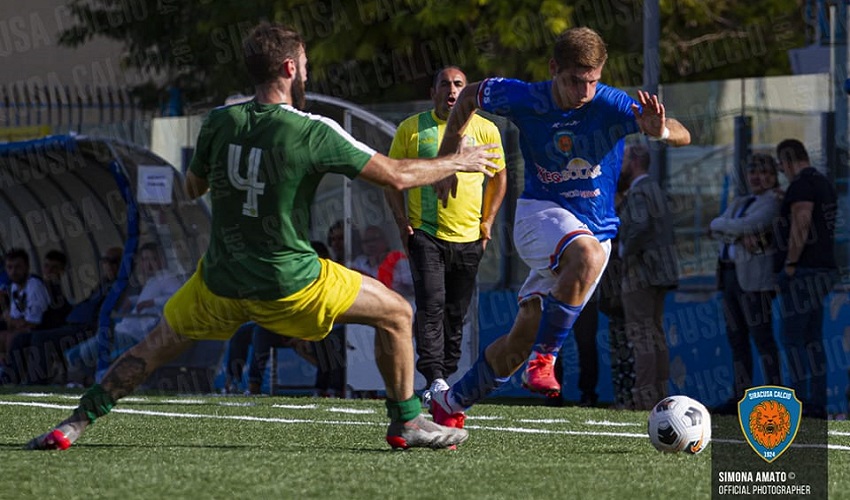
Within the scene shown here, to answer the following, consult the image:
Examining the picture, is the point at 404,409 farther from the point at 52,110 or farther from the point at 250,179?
the point at 52,110

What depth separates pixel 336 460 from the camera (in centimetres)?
726

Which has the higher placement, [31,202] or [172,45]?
[172,45]

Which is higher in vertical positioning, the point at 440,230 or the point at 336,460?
the point at 440,230

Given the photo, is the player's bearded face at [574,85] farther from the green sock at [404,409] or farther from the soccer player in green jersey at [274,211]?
the green sock at [404,409]

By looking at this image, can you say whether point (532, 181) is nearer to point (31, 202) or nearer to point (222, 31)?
point (31, 202)

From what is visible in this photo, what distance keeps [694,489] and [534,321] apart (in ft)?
7.12

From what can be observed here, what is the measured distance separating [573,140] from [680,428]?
1.61 m

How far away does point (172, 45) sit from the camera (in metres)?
24.1

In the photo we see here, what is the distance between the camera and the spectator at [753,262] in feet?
41.0

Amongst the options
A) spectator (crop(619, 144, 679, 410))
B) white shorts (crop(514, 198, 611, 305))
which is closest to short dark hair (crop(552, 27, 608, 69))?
white shorts (crop(514, 198, 611, 305))

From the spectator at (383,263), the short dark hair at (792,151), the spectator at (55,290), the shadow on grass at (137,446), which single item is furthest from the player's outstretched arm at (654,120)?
the spectator at (55,290)

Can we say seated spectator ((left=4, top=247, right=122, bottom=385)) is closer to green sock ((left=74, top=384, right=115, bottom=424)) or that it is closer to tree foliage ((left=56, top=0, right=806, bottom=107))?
tree foliage ((left=56, top=0, right=806, bottom=107))

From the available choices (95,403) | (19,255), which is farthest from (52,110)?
(95,403)

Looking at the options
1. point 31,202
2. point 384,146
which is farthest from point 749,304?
point 31,202
